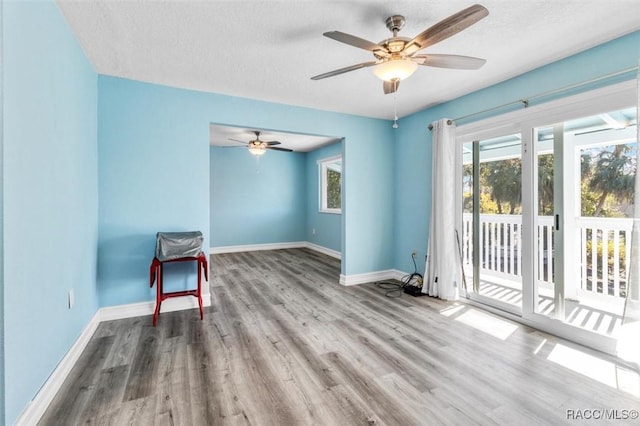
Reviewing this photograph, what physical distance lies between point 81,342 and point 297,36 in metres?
2.89

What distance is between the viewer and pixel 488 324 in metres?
2.74

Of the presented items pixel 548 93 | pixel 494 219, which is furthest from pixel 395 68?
pixel 494 219

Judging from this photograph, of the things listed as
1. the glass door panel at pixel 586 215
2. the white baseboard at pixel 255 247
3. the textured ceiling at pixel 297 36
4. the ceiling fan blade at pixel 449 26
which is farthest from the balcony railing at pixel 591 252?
the white baseboard at pixel 255 247

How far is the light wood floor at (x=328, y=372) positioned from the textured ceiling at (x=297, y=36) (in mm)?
2412

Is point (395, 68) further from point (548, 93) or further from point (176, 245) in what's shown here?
point (176, 245)

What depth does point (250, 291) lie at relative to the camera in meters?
3.76

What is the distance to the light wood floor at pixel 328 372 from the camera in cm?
157

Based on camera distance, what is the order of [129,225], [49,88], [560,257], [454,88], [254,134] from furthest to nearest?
[254,134]
[454,88]
[129,225]
[560,257]
[49,88]

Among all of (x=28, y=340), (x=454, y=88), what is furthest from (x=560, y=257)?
(x=28, y=340)

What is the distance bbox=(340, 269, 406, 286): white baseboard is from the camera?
160 inches

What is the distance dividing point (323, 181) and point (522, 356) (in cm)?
506

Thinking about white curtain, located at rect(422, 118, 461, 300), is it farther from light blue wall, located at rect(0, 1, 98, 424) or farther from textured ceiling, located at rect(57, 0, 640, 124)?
light blue wall, located at rect(0, 1, 98, 424)

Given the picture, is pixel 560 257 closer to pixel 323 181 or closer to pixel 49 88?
pixel 49 88

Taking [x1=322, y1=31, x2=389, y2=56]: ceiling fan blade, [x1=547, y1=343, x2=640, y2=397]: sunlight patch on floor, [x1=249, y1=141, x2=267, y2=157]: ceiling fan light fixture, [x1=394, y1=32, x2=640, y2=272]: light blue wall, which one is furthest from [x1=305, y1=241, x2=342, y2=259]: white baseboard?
[x1=322, y1=31, x2=389, y2=56]: ceiling fan blade
